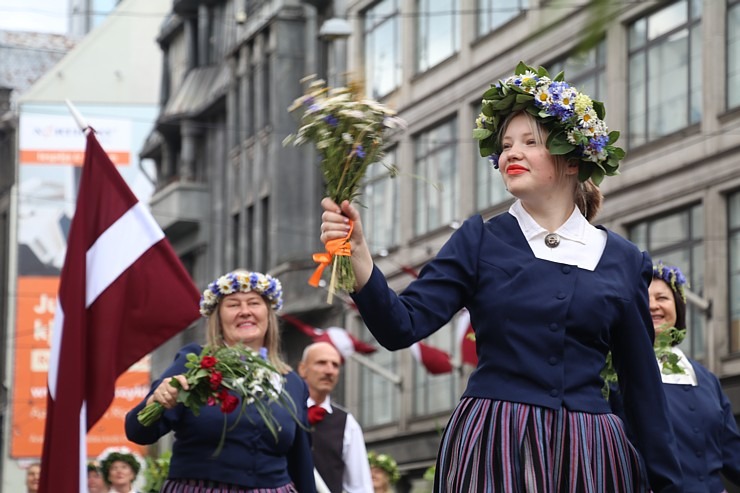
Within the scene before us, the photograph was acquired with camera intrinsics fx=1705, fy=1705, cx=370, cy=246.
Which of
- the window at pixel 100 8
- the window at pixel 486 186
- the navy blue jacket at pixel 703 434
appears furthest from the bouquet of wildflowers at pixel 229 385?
Answer: the window at pixel 100 8

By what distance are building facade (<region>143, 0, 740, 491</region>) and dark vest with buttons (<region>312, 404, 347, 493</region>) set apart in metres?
2.99

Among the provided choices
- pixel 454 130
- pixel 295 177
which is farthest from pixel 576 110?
pixel 295 177

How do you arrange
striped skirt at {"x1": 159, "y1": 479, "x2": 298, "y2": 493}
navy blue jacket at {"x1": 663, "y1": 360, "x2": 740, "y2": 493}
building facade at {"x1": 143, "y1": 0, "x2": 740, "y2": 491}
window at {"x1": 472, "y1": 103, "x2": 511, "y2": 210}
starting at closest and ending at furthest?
navy blue jacket at {"x1": 663, "y1": 360, "x2": 740, "y2": 493}, striped skirt at {"x1": 159, "y1": 479, "x2": 298, "y2": 493}, building facade at {"x1": 143, "y1": 0, "x2": 740, "y2": 491}, window at {"x1": 472, "y1": 103, "x2": 511, "y2": 210}

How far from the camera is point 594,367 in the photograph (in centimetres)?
491

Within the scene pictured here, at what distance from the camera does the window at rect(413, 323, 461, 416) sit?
3453cm

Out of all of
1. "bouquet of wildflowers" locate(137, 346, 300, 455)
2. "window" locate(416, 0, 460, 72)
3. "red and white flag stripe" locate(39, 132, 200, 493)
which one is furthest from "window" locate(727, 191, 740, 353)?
"bouquet of wildflowers" locate(137, 346, 300, 455)

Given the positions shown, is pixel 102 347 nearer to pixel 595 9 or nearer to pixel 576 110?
pixel 576 110

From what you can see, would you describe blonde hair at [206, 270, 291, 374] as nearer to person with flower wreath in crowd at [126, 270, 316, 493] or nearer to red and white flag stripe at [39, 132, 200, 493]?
person with flower wreath in crowd at [126, 270, 316, 493]

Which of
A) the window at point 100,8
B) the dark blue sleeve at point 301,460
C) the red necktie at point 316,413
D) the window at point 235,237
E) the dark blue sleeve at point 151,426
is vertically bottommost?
the dark blue sleeve at point 301,460

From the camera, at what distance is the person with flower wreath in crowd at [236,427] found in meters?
8.18

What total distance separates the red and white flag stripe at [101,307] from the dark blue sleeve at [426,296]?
14.9ft

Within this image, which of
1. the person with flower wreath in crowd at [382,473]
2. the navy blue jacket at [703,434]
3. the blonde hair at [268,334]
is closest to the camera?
the navy blue jacket at [703,434]

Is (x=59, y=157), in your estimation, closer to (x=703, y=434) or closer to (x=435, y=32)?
(x=435, y=32)

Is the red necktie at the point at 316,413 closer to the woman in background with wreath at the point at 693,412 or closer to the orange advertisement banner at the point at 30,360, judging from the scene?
the woman in background with wreath at the point at 693,412
